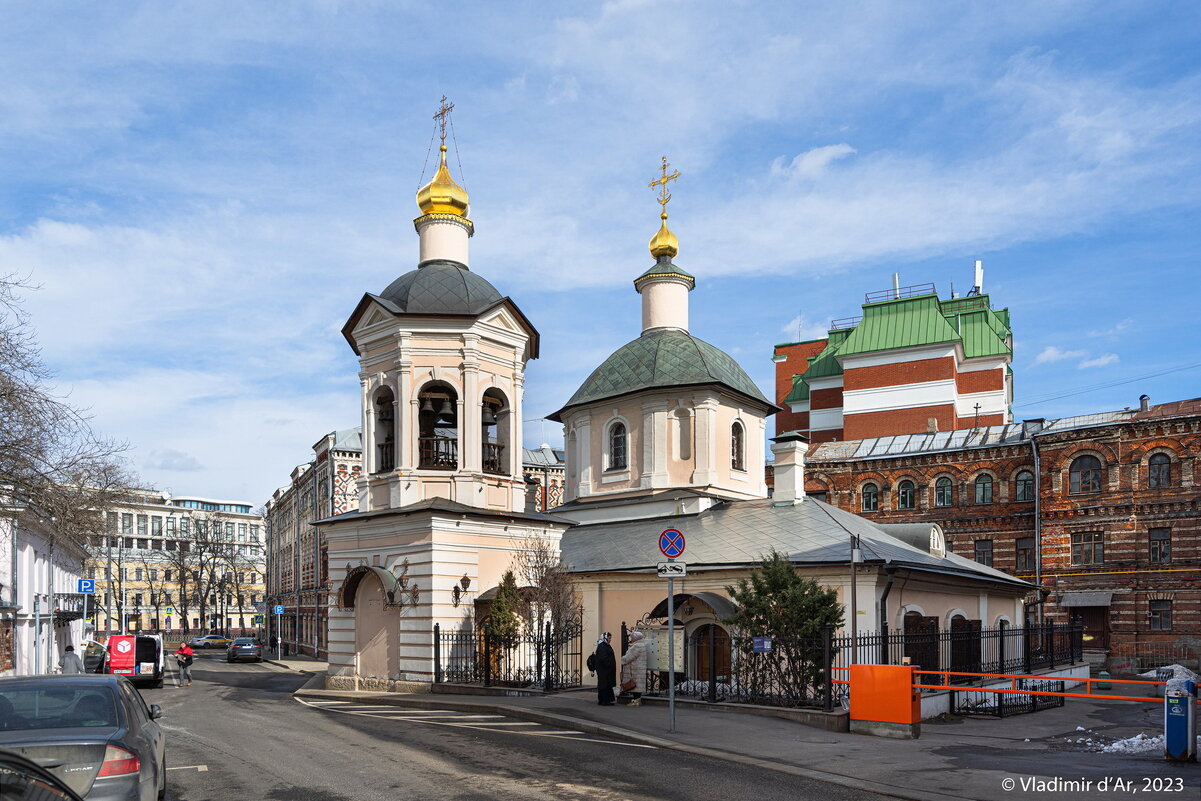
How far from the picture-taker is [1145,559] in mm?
39688

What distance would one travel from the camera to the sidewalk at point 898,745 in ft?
36.9

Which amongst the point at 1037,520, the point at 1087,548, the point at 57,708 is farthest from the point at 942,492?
the point at 57,708

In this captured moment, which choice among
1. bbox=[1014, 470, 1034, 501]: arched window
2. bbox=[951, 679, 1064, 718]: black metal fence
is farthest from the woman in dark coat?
bbox=[1014, 470, 1034, 501]: arched window

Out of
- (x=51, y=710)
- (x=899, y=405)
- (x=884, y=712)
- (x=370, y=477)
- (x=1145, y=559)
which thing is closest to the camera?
(x=51, y=710)

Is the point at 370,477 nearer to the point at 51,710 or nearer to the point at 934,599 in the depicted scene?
the point at 934,599

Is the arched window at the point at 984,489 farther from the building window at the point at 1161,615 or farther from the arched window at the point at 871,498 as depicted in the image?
the building window at the point at 1161,615

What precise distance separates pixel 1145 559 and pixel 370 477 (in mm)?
30295

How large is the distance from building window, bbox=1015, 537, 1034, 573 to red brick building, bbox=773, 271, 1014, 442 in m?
12.2

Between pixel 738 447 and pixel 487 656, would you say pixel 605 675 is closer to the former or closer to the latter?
pixel 487 656

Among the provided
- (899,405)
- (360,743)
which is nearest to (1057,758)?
Result: (360,743)

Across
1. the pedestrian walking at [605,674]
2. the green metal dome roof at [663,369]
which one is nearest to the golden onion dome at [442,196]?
the green metal dome roof at [663,369]

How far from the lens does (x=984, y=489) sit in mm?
45031

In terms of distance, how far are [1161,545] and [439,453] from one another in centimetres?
2918

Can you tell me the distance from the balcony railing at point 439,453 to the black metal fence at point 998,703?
40.4 feet
